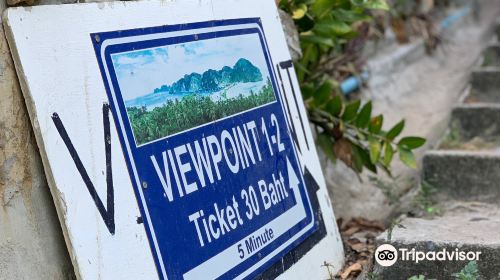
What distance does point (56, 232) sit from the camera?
1945 mm

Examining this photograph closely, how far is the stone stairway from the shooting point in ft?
9.17

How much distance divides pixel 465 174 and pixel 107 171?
2267 mm

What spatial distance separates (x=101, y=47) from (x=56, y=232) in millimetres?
480

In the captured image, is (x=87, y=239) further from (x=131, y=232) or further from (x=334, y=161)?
(x=334, y=161)

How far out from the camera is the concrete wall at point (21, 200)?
184cm

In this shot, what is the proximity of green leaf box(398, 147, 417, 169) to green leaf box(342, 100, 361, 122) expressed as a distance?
0.25 meters

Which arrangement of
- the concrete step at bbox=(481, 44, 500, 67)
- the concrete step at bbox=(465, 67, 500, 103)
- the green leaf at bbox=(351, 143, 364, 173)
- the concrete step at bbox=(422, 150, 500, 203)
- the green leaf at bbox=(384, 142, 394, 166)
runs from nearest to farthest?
the green leaf at bbox=(384, 142, 394, 166) → the green leaf at bbox=(351, 143, 364, 173) → the concrete step at bbox=(422, 150, 500, 203) → the concrete step at bbox=(465, 67, 500, 103) → the concrete step at bbox=(481, 44, 500, 67)

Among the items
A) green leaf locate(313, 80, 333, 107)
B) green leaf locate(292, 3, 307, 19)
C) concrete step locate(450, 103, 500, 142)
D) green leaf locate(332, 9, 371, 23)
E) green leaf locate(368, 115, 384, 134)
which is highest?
green leaf locate(292, 3, 307, 19)

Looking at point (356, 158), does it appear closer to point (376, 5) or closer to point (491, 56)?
point (376, 5)

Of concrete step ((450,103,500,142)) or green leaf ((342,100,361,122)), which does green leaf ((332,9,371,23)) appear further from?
concrete step ((450,103,500,142))

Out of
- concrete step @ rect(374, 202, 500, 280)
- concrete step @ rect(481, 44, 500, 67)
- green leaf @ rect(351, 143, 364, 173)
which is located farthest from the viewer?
concrete step @ rect(481, 44, 500, 67)

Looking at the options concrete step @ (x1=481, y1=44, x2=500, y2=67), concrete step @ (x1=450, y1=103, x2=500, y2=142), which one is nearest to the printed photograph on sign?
concrete step @ (x1=450, y1=103, x2=500, y2=142)

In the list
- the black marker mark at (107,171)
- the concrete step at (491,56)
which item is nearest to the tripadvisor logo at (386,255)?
the black marker mark at (107,171)

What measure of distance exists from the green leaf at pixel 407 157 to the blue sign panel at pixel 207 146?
0.76m
